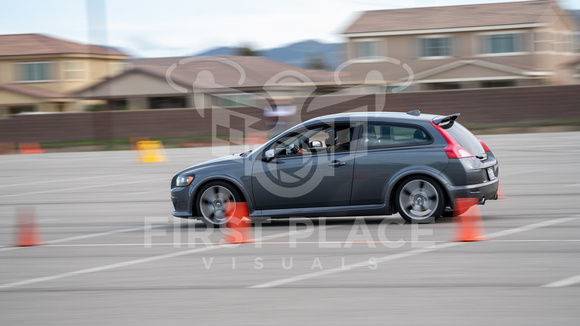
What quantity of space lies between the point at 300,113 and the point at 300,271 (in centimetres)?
3326

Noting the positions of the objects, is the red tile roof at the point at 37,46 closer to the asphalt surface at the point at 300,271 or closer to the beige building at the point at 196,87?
the beige building at the point at 196,87

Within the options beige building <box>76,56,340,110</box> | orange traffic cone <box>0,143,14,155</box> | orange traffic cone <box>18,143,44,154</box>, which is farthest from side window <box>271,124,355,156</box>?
beige building <box>76,56,340,110</box>

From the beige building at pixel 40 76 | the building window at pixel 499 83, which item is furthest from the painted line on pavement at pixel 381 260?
the beige building at pixel 40 76

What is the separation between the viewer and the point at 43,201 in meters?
15.7

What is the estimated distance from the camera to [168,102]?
5291 cm

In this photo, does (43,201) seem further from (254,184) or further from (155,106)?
(155,106)

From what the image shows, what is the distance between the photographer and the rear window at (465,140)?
33.0ft

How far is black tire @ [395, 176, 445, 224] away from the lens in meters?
9.88

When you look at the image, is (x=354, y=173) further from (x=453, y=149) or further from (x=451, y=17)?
(x=451, y=17)

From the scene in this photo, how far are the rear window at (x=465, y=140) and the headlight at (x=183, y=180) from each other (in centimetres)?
361

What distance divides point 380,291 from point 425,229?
317 cm

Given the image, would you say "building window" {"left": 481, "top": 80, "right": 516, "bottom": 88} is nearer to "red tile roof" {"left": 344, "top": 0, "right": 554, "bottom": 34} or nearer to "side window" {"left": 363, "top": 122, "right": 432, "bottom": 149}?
"red tile roof" {"left": 344, "top": 0, "right": 554, "bottom": 34}

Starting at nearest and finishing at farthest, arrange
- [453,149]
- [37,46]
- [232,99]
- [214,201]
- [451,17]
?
[453,149] < [214,201] < [451,17] < [232,99] < [37,46]

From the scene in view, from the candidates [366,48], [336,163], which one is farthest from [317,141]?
[366,48]
